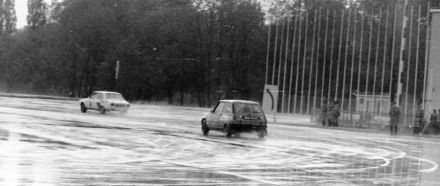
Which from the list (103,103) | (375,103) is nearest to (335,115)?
(375,103)

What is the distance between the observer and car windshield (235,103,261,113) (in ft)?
85.1

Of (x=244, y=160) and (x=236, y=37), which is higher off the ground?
(x=236, y=37)

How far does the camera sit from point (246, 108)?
2612 cm

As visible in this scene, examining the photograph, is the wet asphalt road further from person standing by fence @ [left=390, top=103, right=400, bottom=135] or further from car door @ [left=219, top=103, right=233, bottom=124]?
person standing by fence @ [left=390, top=103, right=400, bottom=135]

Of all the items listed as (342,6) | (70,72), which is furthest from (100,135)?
(70,72)

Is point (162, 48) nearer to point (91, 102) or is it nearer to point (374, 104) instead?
point (374, 104)

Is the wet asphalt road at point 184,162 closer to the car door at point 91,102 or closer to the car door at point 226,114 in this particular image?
the car door at point 226,114

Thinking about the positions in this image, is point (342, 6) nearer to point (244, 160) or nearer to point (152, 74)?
point (152, 74)

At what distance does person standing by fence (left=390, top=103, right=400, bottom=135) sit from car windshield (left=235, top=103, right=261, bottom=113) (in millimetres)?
12084

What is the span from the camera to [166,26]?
89.3 meters

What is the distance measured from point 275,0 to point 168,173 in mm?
76203

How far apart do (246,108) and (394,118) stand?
510 inches

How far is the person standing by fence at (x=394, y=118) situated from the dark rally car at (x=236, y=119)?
12024mm

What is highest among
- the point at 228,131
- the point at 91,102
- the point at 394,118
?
the point at 91,102
